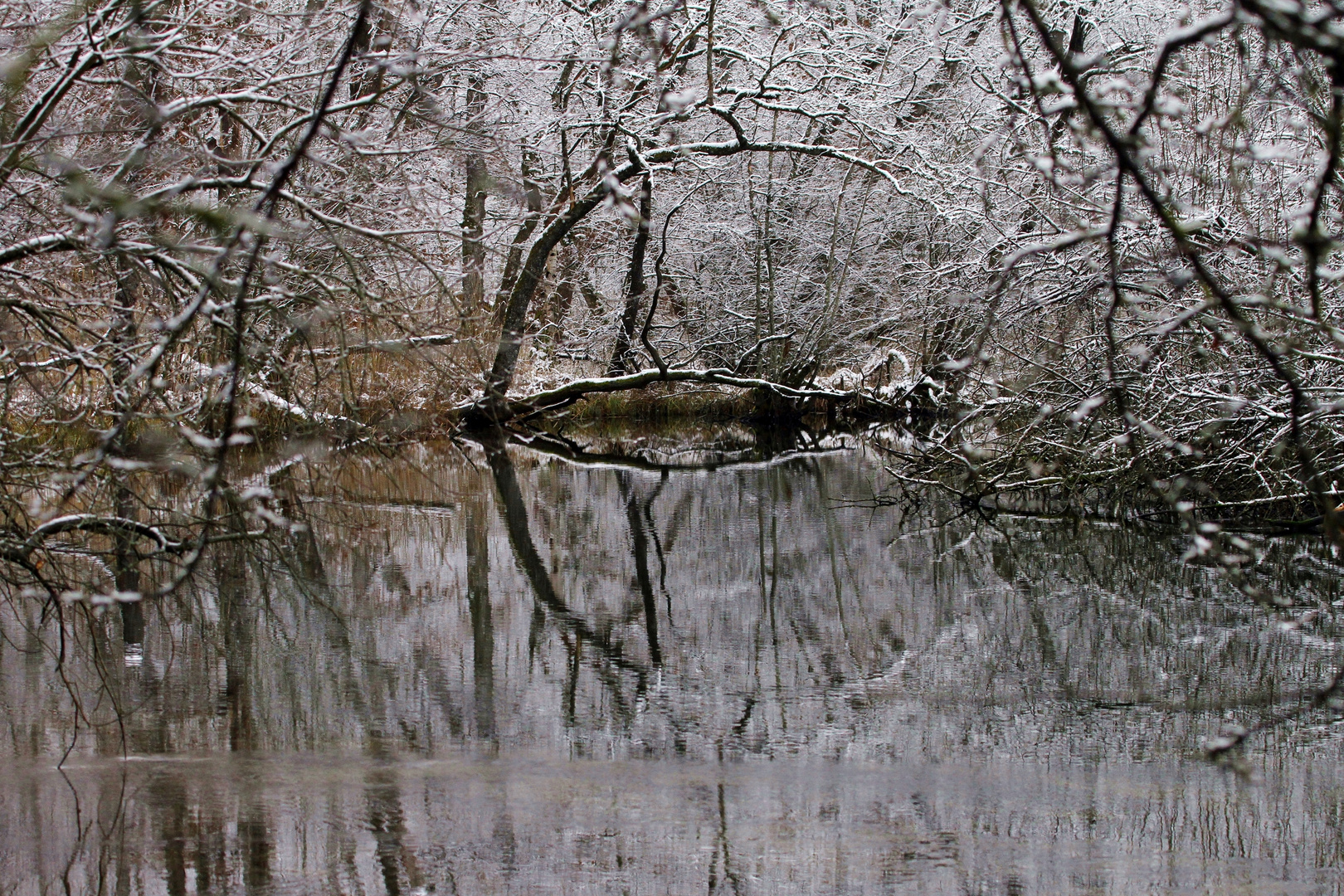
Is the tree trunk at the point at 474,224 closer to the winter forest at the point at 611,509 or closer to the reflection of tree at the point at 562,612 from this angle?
the winter forest at the point at 611,509

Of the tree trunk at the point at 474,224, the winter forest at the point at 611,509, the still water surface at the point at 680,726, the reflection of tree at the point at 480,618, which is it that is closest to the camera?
the winter forest at the point at 611,509

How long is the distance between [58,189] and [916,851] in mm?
3656

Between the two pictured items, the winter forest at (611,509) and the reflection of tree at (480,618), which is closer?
the winter forest at (611,509)

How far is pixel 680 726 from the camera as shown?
4289mm

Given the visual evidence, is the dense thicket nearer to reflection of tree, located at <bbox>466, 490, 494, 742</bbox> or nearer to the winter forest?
the winter forest

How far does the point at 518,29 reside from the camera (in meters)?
10.7

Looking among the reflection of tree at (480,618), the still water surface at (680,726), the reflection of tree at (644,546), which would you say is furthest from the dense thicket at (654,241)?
the reflection of tree at (644,546)

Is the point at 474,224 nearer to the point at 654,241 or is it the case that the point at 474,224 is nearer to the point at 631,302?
the point at 631,302

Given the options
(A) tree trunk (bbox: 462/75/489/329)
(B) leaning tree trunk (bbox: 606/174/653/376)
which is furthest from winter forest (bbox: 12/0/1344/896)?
(B) leaning tree trunk (bbox: 606/174/653/376)

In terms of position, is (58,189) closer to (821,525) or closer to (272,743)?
(272,743)

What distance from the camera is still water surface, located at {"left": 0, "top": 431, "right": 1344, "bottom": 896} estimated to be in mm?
3244

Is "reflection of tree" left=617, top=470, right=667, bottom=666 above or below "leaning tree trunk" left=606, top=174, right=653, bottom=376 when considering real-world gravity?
below

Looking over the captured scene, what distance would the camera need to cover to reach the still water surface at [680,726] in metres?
3.24

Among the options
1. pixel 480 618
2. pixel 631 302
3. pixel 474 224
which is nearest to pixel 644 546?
pixel 480 618
